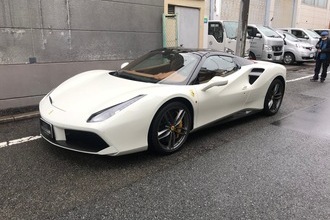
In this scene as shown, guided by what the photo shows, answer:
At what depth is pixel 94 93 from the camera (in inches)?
141

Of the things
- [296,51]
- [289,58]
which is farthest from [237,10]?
[296,51]

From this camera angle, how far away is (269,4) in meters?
22.2

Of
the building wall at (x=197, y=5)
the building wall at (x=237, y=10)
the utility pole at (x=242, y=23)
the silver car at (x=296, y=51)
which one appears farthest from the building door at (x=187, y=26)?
the building wall at (x=237, y=10)

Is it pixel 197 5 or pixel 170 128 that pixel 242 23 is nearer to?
pixel 197 5

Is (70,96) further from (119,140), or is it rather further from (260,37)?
(260,37)

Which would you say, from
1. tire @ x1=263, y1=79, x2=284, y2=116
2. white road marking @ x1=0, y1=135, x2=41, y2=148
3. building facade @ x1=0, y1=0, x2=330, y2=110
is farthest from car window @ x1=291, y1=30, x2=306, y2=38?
white road marking @ x1=0, y1=135, x2=41, y2=148

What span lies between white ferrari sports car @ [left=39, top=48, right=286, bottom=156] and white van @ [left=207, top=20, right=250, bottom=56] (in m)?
6.99

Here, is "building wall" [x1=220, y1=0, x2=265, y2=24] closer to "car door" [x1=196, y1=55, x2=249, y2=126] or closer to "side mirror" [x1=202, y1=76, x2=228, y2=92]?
"car door" [x1=196, y1=55, x2=249, y2=126]

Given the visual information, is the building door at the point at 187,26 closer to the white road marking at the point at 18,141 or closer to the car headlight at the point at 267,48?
the car headlight at the point at 267,48

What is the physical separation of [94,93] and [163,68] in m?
1.08

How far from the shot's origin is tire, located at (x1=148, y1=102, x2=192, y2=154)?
11.3 feet

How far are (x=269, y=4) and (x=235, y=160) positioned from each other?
848 inches

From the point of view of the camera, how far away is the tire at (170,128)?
11.3 feet

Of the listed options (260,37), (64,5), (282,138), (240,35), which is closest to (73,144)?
(282,138)
